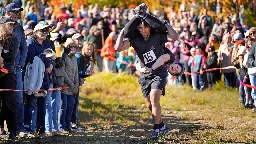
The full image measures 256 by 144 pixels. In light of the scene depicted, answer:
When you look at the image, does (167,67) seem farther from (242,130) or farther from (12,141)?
(12,141)

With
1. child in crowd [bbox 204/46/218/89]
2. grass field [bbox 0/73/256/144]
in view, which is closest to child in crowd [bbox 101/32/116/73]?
grass field [bbox 0/73/256/144]

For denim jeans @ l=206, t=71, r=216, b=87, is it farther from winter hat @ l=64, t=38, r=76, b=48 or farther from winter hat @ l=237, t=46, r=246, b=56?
winter hat @ l=64, t=38, r=76, b=48

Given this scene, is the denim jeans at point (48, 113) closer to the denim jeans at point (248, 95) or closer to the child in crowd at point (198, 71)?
the denim jeans at point (248, 95)

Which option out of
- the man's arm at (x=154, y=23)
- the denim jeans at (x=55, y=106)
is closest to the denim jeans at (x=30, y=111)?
the denim jeans at (x=55, y=106)

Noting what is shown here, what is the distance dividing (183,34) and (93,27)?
345 cm

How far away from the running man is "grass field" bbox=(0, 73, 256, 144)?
63cm

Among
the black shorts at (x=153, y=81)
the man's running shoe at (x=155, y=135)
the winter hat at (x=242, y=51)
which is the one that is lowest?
the man's running shoe at (x=155, y=135)

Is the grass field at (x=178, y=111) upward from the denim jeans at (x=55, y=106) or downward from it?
downward

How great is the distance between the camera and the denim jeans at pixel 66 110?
37.8 ft

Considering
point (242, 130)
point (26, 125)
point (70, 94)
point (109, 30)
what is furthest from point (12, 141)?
point (109, 30)

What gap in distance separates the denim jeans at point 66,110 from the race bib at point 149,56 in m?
2.03

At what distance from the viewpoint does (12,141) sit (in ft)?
31.1

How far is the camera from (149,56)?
10.2 metres

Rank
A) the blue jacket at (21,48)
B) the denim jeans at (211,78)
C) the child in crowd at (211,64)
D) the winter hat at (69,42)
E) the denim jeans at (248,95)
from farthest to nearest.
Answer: the denim jeans at (211,78) < the child in crowd at (211,64) < the denim jeans at (248,95) < the winter hat at (69,42) < the blue jacket at (21,48)
